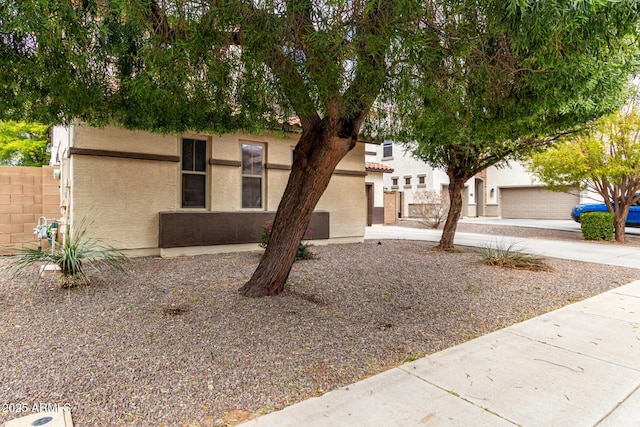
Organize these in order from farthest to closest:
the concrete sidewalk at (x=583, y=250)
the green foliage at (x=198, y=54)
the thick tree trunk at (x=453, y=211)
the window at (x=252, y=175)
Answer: the thick tree trunk at (x=453, y=211) < the window at (x=252, y=175) < the concrete sidewalk at (x=583, y=250) < the green foliage at (x=198, y=54)

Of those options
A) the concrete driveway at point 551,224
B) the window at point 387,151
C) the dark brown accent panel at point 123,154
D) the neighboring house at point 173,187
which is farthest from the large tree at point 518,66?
the window at point 387,151

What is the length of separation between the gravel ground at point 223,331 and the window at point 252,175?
9.05 feet

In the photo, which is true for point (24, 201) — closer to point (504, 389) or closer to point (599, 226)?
point (504, 389)

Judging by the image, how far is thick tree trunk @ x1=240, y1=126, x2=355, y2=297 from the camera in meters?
4.55

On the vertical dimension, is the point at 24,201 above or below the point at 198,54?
below

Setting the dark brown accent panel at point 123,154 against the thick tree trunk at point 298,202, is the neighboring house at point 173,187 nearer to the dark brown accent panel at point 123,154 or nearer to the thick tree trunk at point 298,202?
the dark brown accent panel at point 123,154

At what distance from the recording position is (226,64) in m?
3.86

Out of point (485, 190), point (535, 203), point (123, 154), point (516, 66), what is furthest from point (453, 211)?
point (485, 190)

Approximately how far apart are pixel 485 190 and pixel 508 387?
25.3 meters

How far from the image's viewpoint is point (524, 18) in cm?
237

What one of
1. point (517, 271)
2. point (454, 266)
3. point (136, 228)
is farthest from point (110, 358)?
point (517, 271)

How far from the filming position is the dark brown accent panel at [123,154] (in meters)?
6.99

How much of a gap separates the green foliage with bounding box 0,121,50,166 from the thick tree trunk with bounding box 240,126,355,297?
1394 cm

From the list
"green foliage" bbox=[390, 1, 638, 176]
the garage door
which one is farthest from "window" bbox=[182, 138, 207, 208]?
the garage door
